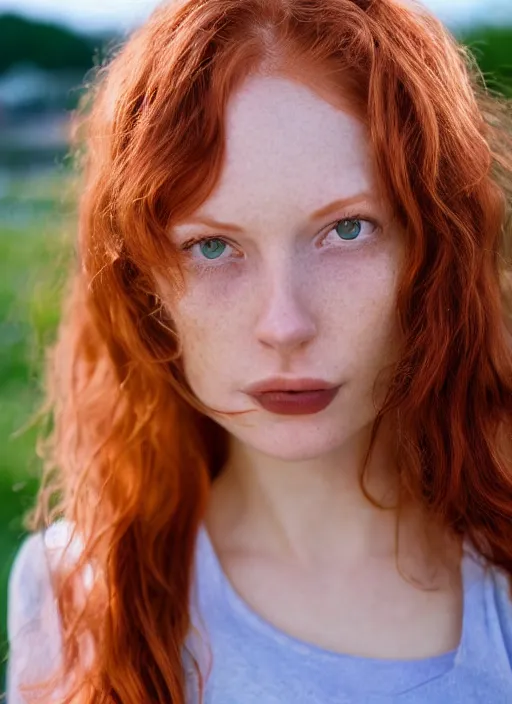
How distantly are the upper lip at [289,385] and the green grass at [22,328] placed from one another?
1.38 ft

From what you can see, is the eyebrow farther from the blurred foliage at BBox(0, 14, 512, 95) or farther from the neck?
the blurred foliage at BBox(0, 14, 512, 95)

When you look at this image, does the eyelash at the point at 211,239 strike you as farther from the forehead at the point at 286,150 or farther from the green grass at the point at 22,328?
the green grass at the point at 22,328

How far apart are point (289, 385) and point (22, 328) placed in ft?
7.02

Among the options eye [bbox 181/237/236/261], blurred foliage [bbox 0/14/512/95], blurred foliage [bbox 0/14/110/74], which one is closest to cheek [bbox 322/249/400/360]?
eye [bbox 181/237/236/261]

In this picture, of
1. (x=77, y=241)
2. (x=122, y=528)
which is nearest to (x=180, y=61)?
(x=77, y=241)

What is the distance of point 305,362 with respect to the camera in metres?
0.92

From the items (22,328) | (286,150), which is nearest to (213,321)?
(286,150)

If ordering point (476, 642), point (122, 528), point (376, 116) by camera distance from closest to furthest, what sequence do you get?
point (376, 116)
point (476, 642)
point (122, 528)

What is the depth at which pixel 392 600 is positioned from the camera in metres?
1.05

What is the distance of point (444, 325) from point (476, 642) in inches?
12.7

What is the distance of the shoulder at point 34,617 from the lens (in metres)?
1.12

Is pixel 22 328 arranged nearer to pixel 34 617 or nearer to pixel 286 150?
pixel 34 617

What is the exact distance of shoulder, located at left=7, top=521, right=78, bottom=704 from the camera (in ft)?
3.69

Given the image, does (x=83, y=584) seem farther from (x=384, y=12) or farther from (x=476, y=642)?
(x=384, y=12)
